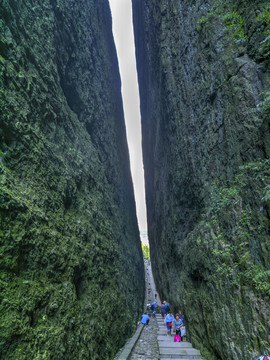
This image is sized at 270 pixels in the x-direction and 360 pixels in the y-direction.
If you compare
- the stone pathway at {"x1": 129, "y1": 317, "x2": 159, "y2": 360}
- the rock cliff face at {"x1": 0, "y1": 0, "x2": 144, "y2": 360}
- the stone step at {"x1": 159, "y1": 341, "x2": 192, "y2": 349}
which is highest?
the rock cliff face at {"x1": 0, "y1": 0, "x2": 144, "y2": 360}

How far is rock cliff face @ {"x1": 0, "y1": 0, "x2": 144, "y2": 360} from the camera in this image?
404cm

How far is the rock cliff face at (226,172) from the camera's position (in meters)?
5.43

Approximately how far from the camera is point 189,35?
439 inches

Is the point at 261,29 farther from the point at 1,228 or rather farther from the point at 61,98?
the point at 1,228

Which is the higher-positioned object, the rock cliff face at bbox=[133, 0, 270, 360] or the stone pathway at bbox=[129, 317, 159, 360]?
the rock cliff face at bbox=[133, 0, 270, 360]

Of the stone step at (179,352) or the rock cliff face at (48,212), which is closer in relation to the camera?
the rock cliff face at (48,212)

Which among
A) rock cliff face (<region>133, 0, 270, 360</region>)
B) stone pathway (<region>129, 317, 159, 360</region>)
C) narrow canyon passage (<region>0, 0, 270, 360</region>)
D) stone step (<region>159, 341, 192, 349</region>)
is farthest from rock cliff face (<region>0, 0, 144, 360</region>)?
rock cliff face (<region>133, 0, 270, 360</region>)

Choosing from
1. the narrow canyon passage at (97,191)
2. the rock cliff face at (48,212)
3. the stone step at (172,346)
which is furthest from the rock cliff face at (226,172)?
the rock cliff face at (48,212)

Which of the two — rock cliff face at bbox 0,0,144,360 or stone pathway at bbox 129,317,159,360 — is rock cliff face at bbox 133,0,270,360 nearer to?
stone pathway at bbox 129,317,159,360

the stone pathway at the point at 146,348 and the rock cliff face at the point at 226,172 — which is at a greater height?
the rock cliff face at the point at 226,172

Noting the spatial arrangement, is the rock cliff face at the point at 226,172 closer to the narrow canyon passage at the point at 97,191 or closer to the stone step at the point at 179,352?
the narrow canyon passage at the point at 97,191

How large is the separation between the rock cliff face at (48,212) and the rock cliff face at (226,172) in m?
3.56

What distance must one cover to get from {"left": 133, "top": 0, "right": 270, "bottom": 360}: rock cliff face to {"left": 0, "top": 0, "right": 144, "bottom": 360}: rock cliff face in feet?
11.7

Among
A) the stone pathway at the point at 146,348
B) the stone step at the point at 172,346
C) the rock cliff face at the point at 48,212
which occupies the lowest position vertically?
the stone pathway at the point at 146,348
